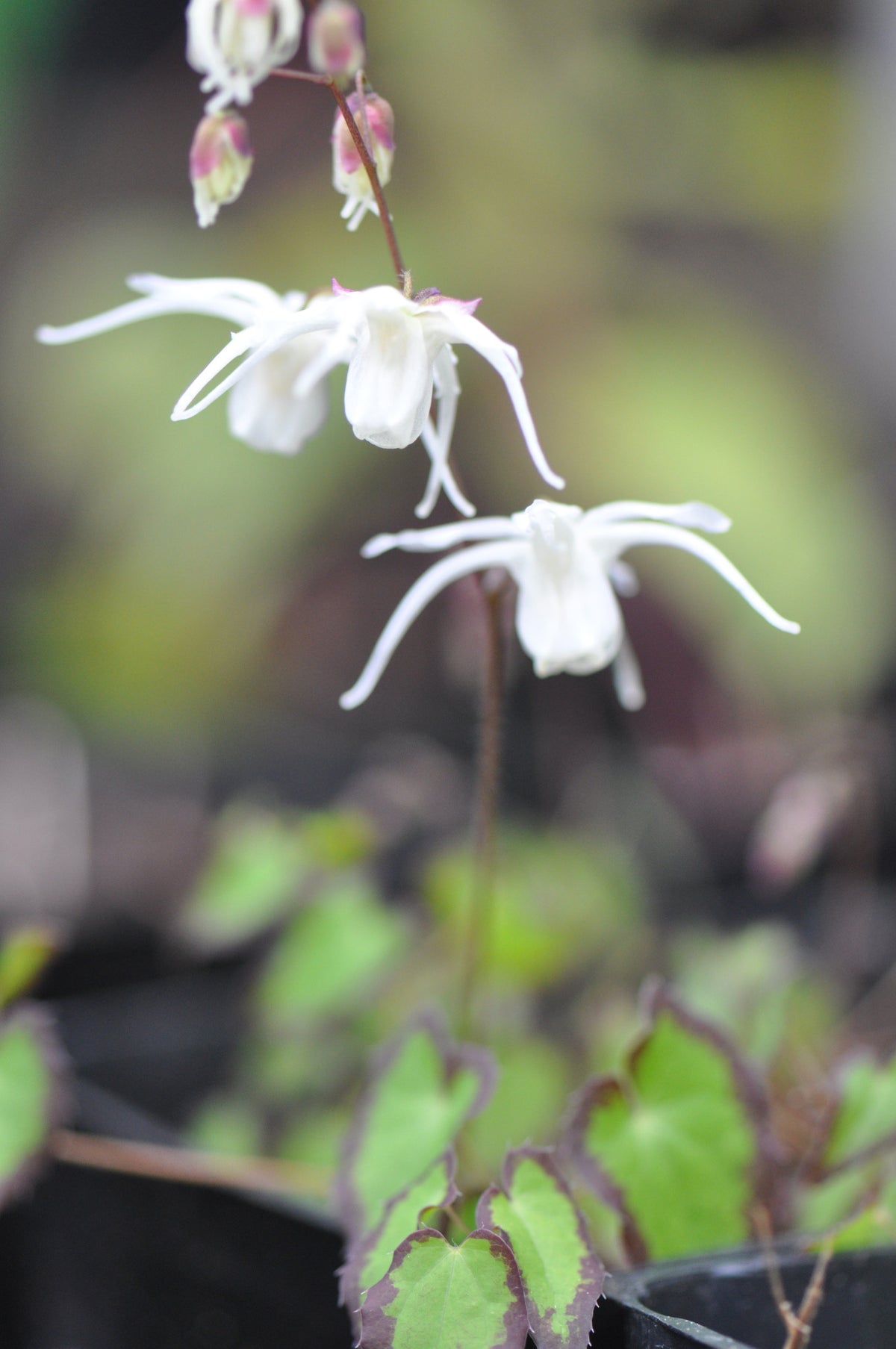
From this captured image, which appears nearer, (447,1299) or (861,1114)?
(447,1299)

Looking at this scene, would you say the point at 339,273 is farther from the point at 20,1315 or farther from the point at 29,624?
the point at 20,1315

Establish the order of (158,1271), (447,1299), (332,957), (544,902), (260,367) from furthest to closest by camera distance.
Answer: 1. (544,902)
2. (332,957)
3. (158,1271)
4. (260,367)
5. (447,1299)

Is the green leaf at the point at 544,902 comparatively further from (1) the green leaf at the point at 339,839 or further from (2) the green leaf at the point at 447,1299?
(2) the green leaf at the point at 447,1299

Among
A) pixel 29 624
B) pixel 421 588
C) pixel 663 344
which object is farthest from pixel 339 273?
pixel 421 588

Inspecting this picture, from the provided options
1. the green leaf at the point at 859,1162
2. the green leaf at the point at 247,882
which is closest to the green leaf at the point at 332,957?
the green leaf at the point at 247,882

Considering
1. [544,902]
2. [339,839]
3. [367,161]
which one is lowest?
[544,902]

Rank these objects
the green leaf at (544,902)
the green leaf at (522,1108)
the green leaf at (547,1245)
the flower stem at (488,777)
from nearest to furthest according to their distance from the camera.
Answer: the green leaf at (547,1245), the flower stem at (488,777), the green leaf at (522,1108), the green leaf at (544,902)

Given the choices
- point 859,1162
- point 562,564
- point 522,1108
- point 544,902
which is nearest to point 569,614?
point 562,564

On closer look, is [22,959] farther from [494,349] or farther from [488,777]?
[494,349]
